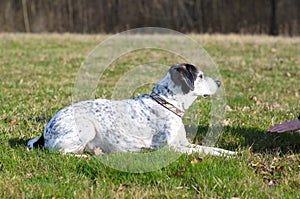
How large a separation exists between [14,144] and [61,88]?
5160 mm

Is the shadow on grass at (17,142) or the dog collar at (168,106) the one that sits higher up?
the dog collar at (168,106)

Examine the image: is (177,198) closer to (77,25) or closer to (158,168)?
(158,168)

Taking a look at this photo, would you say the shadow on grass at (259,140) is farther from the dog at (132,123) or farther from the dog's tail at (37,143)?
the dog's tail at (37,143)

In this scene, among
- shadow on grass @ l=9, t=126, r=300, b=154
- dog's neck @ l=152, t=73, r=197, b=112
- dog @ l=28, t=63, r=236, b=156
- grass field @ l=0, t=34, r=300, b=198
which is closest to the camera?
grass field @ l=0, t=34, r=300, b=198

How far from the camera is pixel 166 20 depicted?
27484mm

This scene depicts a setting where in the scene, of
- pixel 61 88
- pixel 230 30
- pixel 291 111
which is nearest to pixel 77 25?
pixel 230 30

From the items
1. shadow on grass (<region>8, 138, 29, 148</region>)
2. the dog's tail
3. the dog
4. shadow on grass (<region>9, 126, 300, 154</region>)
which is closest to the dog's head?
the dog

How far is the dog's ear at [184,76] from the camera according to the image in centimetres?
600

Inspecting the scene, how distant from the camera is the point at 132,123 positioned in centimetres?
598

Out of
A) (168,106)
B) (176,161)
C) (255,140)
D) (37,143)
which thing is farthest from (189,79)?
(37,143)

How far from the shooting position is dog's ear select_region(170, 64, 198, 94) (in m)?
6.00

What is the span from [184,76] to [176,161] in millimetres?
1280

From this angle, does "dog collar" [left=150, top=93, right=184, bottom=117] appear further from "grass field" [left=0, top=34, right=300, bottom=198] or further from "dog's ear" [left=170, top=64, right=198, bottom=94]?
"grass field" [left=0, top=34, right=300, bottom=198]

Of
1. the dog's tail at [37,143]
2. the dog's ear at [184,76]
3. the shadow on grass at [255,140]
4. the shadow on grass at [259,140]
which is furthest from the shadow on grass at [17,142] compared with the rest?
the shadow on grass at [259,140]
